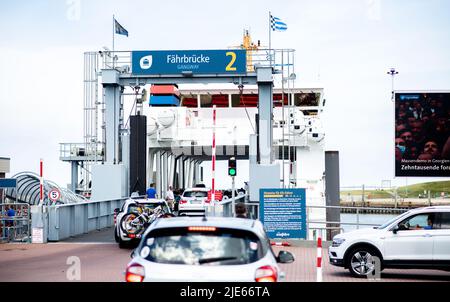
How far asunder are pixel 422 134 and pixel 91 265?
1454 cm

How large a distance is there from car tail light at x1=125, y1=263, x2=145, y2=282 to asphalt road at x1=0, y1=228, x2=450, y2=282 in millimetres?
6599

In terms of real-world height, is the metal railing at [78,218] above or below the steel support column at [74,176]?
below

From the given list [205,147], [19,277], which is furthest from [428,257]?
[205,147]

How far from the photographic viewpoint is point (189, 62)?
3103cm

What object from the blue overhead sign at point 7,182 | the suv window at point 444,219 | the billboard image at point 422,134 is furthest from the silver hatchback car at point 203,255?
the blue overhead sign at point 7,182

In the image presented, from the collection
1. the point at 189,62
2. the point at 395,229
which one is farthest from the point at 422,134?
the point at 395,229

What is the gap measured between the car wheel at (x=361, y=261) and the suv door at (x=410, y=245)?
0.33m

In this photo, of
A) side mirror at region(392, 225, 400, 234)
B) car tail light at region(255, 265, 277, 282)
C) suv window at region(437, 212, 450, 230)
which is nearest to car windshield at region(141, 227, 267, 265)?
car tail light at region(255, 265, 277, 282)

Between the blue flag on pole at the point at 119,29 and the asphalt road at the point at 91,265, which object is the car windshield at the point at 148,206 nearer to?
the asphalt road at the point at 91,265

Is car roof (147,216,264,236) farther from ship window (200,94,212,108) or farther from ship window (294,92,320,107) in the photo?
ship window (200,94,212,108)

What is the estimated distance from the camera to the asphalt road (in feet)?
50.1

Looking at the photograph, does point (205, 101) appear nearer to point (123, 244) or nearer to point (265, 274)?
point (123, 244)

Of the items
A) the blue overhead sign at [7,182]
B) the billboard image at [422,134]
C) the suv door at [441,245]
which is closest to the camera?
the suv door at [441,245]

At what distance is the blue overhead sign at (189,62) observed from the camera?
30.7m
